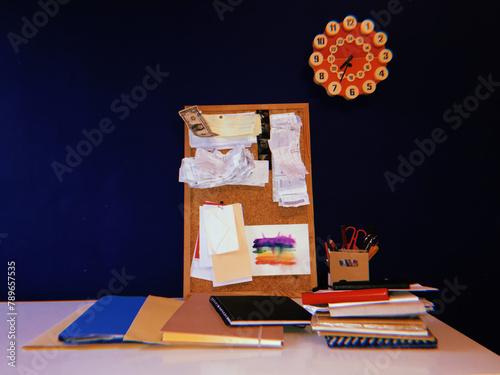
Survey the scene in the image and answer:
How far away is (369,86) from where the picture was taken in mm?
1259

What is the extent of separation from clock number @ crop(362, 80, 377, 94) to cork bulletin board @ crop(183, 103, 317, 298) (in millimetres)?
245

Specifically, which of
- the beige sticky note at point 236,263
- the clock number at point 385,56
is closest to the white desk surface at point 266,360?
the beige sticky note at point 236,263

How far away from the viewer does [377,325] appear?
811 millimetres

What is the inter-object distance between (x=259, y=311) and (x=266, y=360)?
0.17m

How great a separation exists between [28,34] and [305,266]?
153 cm

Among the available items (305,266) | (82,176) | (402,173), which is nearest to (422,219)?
(402,173)

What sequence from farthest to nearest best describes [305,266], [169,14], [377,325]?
[169,14]
[305,266]
[377,325]

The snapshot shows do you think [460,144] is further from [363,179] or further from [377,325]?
[377,325]

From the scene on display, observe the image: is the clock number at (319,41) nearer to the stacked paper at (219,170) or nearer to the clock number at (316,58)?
the clock number at (316,58)

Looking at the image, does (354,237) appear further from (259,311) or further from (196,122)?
(196,122)

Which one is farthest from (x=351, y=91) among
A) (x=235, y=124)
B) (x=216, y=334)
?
(x=216, y=334)

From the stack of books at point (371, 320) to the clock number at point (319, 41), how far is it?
954 mm

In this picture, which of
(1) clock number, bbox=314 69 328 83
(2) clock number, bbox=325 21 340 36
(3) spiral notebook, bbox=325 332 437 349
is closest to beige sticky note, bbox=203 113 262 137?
(1) clock number, bbox=314 69 328 83

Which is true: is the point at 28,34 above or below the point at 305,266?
above
